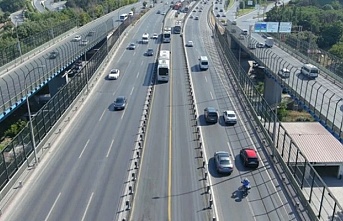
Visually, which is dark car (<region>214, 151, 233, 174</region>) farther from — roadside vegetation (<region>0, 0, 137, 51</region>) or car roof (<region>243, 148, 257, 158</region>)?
roadside vegetation (<region>0, 0, 137, 51</region>)

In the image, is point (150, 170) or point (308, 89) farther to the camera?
point (308, 89)

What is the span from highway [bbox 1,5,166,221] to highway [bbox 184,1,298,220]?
328 inches

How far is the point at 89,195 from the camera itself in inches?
1238

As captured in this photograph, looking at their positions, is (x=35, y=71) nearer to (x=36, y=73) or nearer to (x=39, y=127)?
(x=36, y=73)

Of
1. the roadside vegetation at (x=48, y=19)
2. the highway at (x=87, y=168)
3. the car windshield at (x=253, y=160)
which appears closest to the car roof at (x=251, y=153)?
the car windshield at (x=253, y=160)

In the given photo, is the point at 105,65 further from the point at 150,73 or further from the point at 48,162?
the point at 48,162

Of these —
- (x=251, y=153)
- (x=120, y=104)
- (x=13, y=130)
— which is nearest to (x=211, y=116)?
(x=251, y=153)

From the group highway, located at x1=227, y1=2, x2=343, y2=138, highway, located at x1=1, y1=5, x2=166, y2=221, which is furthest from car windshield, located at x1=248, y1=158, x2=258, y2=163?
highway, located at x1=1, y1=5, x2=166, y2=221

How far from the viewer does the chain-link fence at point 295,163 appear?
30.3 m

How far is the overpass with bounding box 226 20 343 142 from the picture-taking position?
41.9 m

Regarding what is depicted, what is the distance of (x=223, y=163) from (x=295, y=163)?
6.36 metres

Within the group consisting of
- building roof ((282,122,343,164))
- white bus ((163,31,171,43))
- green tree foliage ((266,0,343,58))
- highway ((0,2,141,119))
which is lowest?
building roof ((282,122,343,164))

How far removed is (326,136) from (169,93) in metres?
23.5

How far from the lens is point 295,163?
111ft
